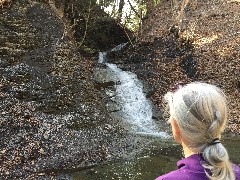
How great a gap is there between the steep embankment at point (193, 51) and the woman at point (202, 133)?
9.11m

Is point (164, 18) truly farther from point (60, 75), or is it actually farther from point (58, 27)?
point (60, 75)

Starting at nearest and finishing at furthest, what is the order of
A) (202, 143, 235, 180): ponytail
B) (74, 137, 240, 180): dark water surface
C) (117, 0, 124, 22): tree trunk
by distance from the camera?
(202, 143, 235, 180): ponytail
(74, 137, 240, 180): dark water surface
(117, 0, 124, 22): tree trunk

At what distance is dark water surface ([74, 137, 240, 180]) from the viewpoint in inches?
266

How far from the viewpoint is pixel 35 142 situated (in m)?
7.28

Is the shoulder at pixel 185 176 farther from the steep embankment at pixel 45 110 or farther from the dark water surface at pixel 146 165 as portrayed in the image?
the steep embankment at pixel 45 110

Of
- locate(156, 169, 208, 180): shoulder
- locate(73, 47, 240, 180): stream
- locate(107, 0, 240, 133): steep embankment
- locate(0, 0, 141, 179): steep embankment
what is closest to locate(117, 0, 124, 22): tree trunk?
locate(107, 0, 240, 133): steep embankment

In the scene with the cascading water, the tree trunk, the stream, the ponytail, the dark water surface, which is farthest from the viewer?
the tree trunk

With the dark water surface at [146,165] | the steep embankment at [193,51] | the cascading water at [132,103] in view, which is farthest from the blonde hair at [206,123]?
the steep embankment at [193,51]

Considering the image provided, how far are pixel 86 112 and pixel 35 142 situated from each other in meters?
1.90

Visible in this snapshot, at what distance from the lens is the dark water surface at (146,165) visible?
22.2 ft

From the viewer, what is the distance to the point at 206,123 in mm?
1877

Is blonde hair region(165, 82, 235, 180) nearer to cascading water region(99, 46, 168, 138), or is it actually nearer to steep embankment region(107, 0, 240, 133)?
cascading water region(99, 46, 168, 138)

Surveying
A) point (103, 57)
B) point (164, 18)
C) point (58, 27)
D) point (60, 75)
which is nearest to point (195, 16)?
point (164, 18)

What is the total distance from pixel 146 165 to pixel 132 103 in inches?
221
